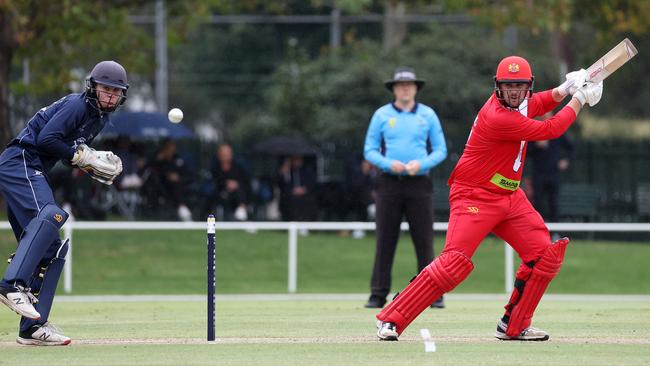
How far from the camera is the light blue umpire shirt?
13.4m

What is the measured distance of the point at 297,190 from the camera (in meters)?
23.6

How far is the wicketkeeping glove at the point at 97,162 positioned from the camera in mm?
10195

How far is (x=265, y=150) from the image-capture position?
81.2 ft

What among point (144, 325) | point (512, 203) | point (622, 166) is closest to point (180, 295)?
point (144, 325)

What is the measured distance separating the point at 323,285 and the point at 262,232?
14.7 feet

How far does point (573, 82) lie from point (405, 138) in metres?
3.45

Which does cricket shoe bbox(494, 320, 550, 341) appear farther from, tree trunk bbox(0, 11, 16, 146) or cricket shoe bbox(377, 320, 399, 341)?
tree trunk bbox(0, 11, 16, 146)

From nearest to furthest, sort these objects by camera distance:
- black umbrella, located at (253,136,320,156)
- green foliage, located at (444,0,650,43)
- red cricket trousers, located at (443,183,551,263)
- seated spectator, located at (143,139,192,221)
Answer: red cricket trousers, located at (443,183,551,263) → green foliage, located at (444,0,650,43) → seated spectator, located at (143,139,192,221) → black umbrella, located at (253,136,320,156)

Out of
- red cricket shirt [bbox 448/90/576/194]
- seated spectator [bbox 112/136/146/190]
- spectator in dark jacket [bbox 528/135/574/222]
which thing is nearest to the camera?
red cricket shirt [bbox 448/90/576/194]

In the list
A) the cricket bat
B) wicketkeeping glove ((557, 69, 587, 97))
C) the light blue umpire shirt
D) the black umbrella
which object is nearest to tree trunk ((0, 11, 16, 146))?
the black umbrella

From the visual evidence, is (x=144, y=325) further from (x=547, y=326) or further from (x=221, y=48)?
(x=221, y=48)

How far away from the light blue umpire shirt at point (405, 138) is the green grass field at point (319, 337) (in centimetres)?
154

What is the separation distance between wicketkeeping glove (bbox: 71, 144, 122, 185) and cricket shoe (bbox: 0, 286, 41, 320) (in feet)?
3.58

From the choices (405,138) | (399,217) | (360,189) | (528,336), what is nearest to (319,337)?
(528,336)
